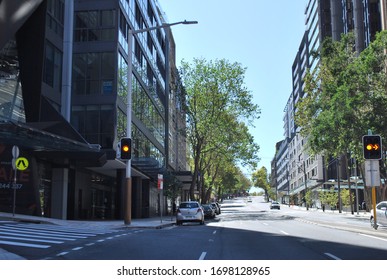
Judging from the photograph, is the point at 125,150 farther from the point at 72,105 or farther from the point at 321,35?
the point at 321,35

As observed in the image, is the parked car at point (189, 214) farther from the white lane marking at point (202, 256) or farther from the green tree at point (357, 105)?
the white lane marking at point (202, 256)

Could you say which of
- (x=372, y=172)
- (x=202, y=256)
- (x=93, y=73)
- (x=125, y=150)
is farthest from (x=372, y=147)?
(x=93, y=73)

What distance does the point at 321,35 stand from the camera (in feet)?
323

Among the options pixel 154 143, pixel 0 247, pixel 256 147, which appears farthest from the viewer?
pixel 256 147

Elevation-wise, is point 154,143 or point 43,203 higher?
point 154,143

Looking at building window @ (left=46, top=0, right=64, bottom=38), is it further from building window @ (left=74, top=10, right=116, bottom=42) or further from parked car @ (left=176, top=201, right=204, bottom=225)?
parked car @ (left=176, top=201, right=204, bottom=225)

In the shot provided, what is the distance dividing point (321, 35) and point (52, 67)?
3107 inches

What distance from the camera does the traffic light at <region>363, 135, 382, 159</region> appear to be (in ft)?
62.4

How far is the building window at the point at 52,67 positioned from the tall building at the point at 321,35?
2941cm

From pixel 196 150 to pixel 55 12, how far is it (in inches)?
1219

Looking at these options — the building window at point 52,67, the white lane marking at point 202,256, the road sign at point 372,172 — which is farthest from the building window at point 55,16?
the white lane marking at point 202,256

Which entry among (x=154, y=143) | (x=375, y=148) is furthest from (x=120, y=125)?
(x=375, y=148)

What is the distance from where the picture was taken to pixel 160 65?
5812 cm
